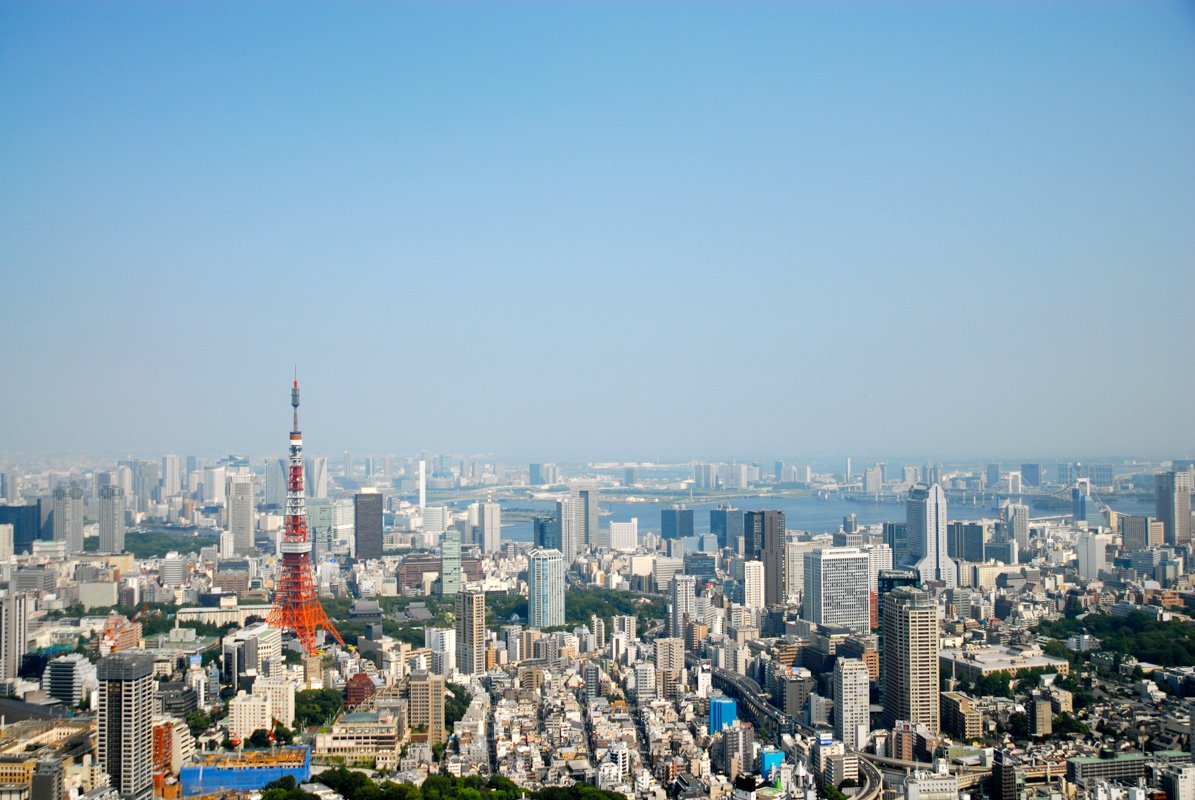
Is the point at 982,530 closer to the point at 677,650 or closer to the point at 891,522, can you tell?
the point at 891,522

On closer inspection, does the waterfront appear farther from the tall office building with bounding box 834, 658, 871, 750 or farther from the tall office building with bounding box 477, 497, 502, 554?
the tall office building with bounding box 834, 658, 871, 750

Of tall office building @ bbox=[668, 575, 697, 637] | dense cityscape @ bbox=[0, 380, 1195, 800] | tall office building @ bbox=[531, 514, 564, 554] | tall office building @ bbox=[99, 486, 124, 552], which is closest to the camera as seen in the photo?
dense cityscape @ bbox=[0, 380, 1195, 800]

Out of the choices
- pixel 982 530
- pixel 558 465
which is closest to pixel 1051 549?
pixel 982 530

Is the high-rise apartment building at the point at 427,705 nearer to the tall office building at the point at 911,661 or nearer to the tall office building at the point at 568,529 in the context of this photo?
the tall office building at the point at 911,661

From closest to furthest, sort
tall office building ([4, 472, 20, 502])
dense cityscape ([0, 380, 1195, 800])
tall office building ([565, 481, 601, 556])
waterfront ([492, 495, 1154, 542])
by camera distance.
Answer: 1. dense cityscape ([0, 380, 1195, 800])
2. tall office building ([4, 472, 20, 502])
3. waterfront ([492, 495, 1154, 542])
4. tall office building ([565, 481, 601, 556])

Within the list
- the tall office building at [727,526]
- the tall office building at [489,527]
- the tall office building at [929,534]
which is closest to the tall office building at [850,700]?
the tall office building at [929,534]

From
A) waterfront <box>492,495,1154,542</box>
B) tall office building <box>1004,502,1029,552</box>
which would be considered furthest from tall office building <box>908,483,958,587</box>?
tall office building <box>1004,502,1029,552</box>

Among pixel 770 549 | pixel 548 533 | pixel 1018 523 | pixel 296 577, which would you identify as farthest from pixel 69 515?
pixel 1018 523
